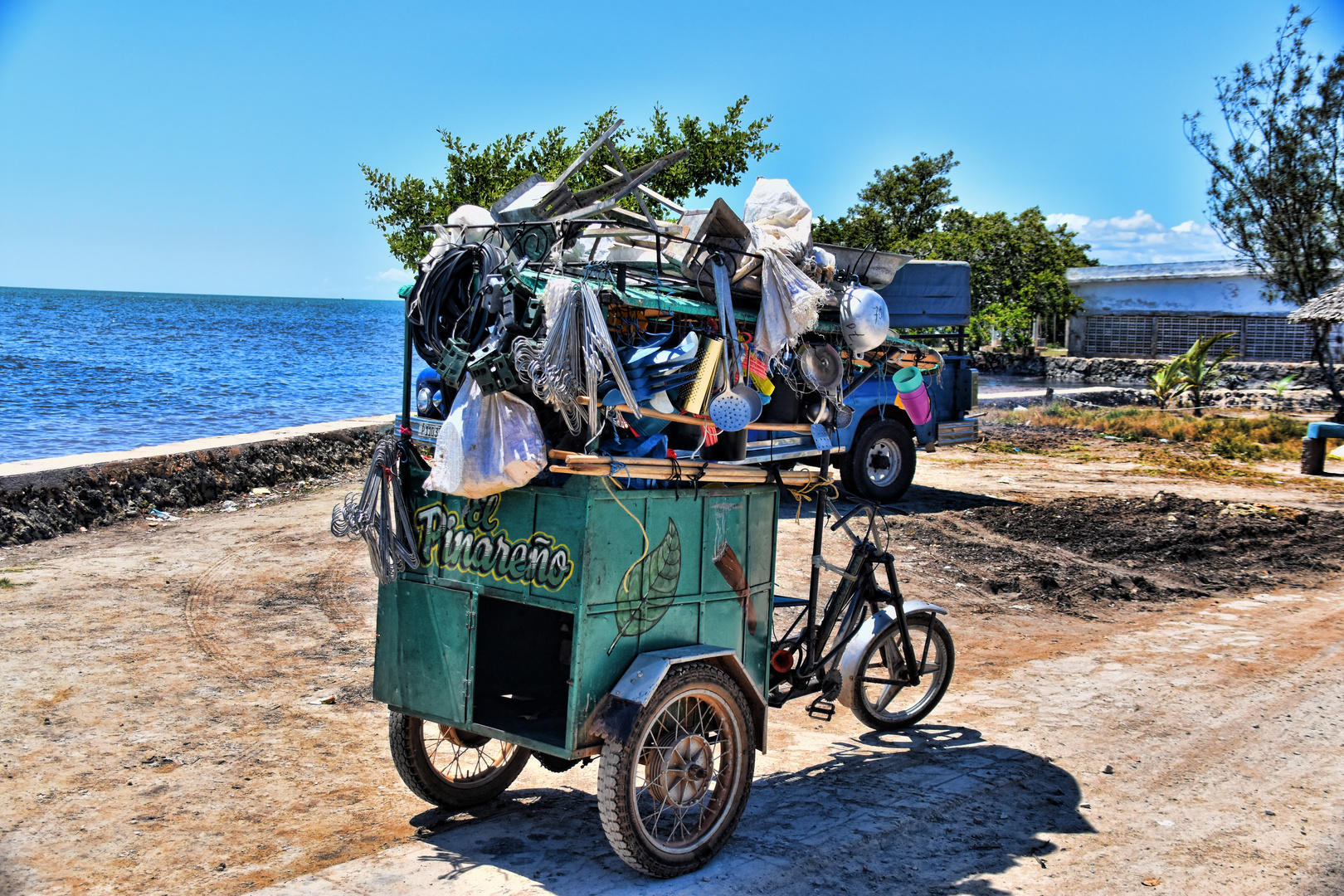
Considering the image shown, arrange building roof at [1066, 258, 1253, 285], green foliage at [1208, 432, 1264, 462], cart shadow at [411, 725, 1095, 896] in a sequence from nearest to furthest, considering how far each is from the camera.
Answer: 1. cart shadow at [411, 725, 1095, 896]
2. green foliage at [1208, 432, 1264, 462]
3. building roof at [1066, 258, 1253, 285]

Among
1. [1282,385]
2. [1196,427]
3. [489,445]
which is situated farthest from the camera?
[1282,385]

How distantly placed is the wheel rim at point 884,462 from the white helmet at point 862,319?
772 cm

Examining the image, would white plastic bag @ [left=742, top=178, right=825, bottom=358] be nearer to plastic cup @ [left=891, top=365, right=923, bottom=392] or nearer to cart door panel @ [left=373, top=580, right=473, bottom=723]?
plastic cup @ [left=891, top=365, right=923, bottom=392]

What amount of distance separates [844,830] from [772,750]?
3.79ft

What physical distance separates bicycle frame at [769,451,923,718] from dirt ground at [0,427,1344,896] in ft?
1.47

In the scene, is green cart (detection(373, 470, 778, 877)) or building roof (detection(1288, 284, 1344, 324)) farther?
building roof (detection(1288, 284, 1344, 324))

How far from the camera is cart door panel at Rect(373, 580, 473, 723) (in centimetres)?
414

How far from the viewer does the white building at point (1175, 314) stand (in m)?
31.4

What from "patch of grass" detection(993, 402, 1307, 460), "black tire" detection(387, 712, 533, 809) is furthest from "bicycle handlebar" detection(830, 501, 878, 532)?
"patch of grass" detection(993, 402, 1307, 460)

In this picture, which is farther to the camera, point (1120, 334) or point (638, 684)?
point (1120, 334)

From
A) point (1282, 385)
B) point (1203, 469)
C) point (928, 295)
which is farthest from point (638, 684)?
point (1282, 385)

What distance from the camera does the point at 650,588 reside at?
4027mm

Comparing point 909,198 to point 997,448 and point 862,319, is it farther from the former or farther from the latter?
point 862,319

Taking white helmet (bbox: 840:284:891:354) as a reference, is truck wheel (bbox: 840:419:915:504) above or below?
below
